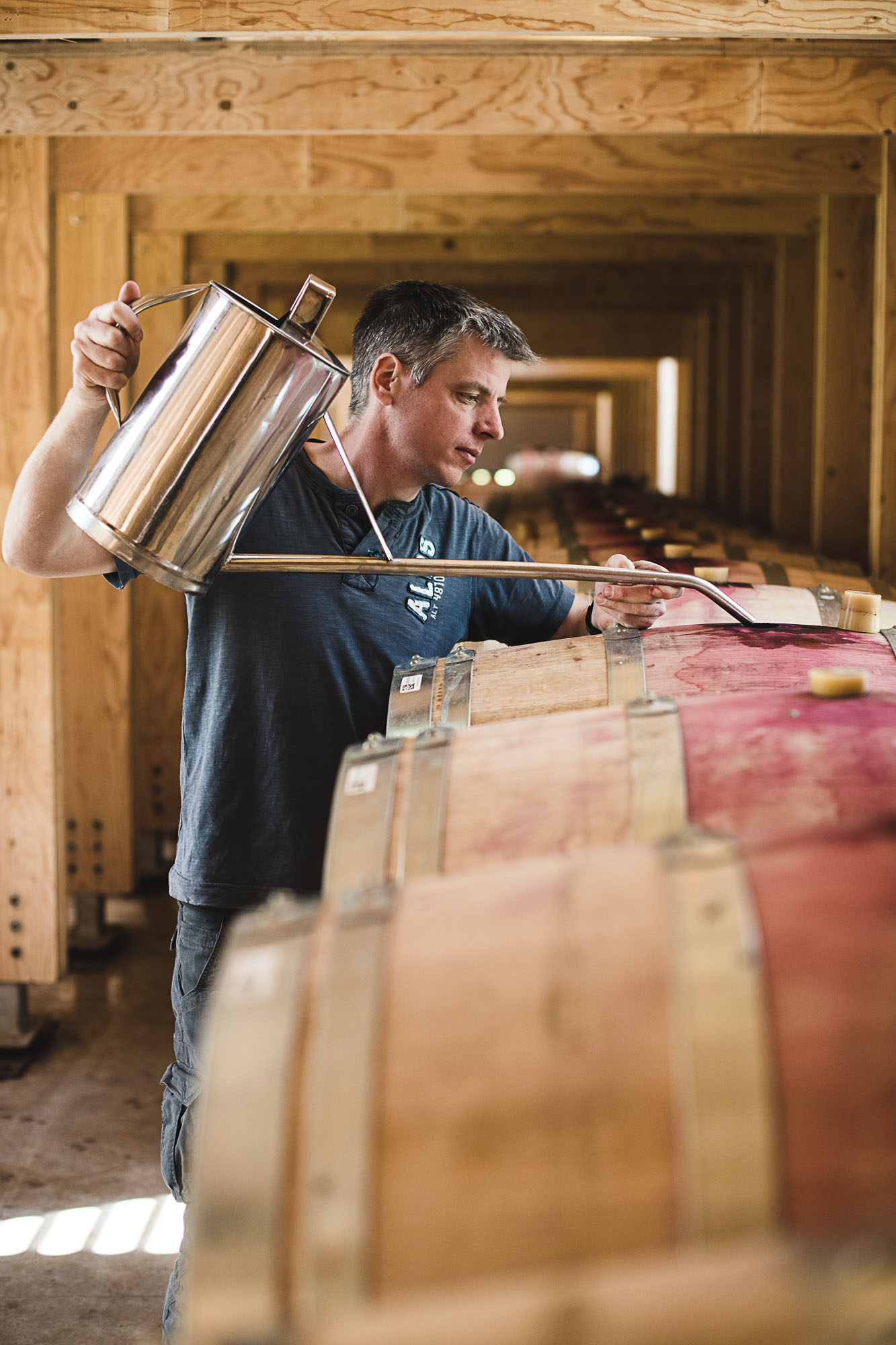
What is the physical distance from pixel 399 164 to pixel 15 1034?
318 centimetres

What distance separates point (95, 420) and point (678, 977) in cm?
139

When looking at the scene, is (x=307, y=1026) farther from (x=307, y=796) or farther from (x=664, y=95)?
(x=664, y=95)

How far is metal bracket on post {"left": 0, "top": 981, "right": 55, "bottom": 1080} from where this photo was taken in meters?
3.80

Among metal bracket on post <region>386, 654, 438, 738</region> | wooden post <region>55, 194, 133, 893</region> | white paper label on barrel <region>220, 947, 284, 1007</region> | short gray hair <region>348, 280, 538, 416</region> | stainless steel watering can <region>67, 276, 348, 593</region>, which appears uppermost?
short gray hair <region>348, 280, 538, 416</region>

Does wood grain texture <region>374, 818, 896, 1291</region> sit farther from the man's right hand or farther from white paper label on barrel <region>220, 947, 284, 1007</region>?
the man's right hand

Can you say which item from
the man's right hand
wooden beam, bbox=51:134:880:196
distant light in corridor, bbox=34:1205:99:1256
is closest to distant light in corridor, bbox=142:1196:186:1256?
distant light in corridor, bbox=34:1205:99:1256

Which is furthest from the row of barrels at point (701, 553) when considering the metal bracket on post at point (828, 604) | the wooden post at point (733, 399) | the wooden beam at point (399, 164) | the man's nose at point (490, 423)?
the wooden beam at point (399, 164)

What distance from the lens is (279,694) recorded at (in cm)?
204

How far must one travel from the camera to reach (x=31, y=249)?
335 cm

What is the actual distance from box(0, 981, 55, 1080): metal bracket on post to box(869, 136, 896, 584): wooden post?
10.2ft

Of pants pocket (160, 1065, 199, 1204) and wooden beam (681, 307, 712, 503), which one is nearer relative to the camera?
pants pocket (160, 1065, 199, 1204)

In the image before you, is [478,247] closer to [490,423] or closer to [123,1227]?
[490,423]

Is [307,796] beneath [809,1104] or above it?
beneath

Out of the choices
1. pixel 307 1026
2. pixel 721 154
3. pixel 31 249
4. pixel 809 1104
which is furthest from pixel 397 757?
pixel 721 154
